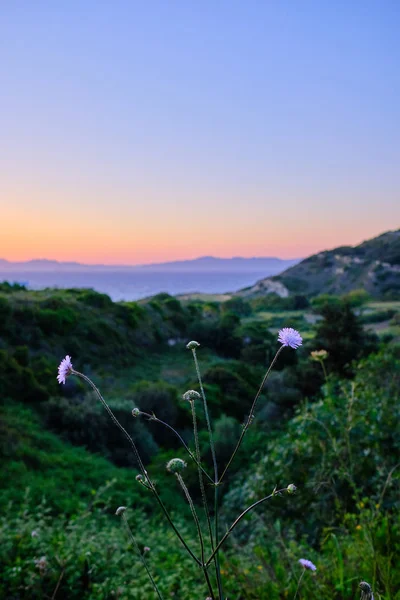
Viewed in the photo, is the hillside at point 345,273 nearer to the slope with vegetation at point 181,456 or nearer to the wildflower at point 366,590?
the slope with vegetation at point 181,456

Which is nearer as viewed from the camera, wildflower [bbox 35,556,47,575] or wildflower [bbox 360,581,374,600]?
wildflower [bbox 360,581,374,600]

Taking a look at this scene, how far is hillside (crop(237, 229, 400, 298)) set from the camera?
1278 inches

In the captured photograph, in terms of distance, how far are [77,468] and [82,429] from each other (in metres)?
1.79

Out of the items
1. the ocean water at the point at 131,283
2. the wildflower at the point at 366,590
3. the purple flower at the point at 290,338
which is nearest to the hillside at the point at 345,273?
the ocean water at the point at 131,283

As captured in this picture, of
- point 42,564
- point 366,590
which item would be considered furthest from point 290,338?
point 42,564

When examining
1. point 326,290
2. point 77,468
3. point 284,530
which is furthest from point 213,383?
point 326,290

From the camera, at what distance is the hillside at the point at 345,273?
32.5 m

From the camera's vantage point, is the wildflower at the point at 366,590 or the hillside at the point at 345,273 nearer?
the wildflower at the point at 366,590

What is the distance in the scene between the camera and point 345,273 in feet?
122

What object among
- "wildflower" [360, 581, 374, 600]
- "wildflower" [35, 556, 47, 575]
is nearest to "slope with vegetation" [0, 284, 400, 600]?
"wildflower" [35, 556, 47, 575]

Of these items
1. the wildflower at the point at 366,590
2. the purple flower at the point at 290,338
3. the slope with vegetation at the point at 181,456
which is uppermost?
the purple flower at the point at 290,338

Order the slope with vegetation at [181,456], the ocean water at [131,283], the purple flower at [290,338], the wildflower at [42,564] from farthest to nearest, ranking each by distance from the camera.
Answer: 1. the ocean water at [131,283]
2. the slope with vegetation at [181,456]
3. the wildflower at [42,564]
4. the purple flower at [290,338]

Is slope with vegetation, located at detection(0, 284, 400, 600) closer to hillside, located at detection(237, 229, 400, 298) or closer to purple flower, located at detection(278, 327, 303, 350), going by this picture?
purple flower, located at detection(278, 327, 303, 350)

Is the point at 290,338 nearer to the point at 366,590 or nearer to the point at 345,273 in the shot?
the point at 366,590
